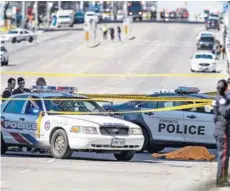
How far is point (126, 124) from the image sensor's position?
17.2m

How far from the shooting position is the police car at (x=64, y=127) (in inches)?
658

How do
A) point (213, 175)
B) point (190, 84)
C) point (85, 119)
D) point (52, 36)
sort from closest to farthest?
point (213, 175), point (85, 119), point (190, 84), point (52, 36)

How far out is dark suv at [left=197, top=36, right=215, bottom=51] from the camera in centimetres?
7512

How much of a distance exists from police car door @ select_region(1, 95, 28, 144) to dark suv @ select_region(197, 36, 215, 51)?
189ft

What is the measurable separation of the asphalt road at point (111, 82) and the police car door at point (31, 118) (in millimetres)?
397

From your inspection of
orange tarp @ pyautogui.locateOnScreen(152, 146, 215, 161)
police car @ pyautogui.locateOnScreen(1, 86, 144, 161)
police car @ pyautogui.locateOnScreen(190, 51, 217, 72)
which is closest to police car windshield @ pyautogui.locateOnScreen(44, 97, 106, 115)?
police car @ pyautogui.locateOnScreen(1, 86, 144, 161)

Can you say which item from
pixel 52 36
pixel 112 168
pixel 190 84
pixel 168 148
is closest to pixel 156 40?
pixel 52 36

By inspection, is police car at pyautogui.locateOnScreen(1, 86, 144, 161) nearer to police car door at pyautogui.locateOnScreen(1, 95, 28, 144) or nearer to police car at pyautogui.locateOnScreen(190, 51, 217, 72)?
police car door at pyautogui.locateOnScreen(1, 95, 28, 144)

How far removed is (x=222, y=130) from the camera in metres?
12.8

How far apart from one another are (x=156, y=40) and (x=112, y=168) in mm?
73503

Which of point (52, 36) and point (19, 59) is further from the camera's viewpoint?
point (52, 36)

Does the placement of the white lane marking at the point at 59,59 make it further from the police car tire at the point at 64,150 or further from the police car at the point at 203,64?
the police car tire at the point at 64,150

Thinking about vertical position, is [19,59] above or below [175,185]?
below

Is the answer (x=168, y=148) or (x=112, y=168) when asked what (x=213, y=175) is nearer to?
(x=112, y=168)
